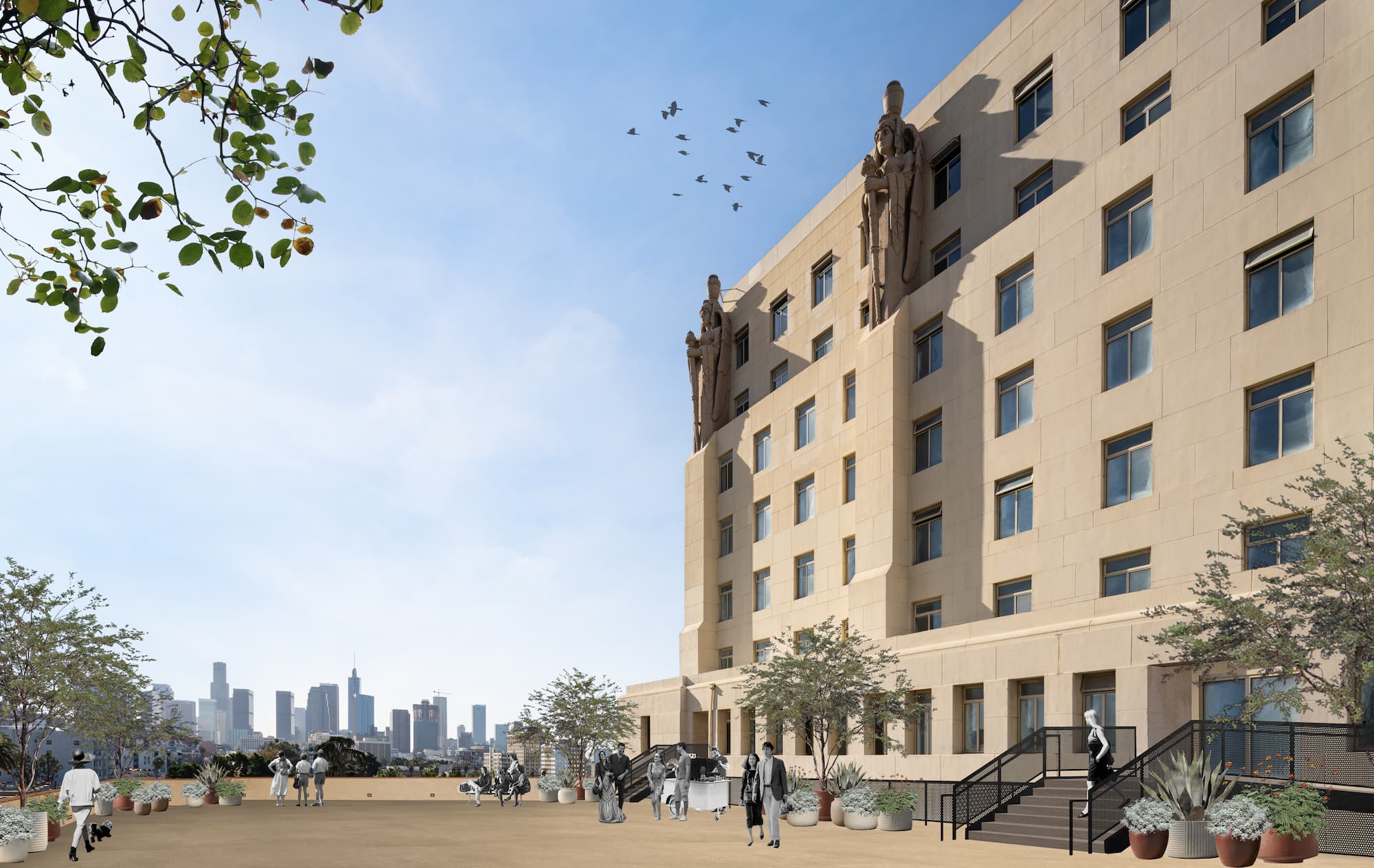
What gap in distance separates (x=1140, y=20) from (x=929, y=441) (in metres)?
15.3

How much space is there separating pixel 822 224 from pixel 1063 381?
20.1 m

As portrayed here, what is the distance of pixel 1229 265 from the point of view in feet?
107

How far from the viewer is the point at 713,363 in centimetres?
6638

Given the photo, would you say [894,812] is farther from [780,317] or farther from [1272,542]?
[780,317]

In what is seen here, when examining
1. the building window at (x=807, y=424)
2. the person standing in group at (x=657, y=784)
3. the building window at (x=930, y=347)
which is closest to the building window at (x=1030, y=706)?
the person standing in group at (x=657, y=784)

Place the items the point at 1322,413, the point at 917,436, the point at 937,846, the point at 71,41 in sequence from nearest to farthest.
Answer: the point at 71,41
the point at 937,846
the point at 1322,413
the point at 917,436

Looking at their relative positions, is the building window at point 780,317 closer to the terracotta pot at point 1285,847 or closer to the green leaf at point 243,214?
the terracotta pot at point 1285,847

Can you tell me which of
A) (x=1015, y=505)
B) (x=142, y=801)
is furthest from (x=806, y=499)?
(x=142, y=801)

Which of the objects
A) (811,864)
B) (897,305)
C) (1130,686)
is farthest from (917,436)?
(811,864)

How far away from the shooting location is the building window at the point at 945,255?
47.2 meters

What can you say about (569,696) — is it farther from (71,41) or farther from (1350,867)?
(71,41)

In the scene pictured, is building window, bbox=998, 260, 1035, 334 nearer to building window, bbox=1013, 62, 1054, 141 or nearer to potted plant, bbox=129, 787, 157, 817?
building window, bbox=1013, 62, 1054, 141

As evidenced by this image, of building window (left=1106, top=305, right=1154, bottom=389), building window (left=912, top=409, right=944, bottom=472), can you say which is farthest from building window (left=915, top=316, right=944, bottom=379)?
building window (left=1106, top=305, right=1154, bottom=389)

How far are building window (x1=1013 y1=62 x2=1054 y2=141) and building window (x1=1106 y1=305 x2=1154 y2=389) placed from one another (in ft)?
29.7
